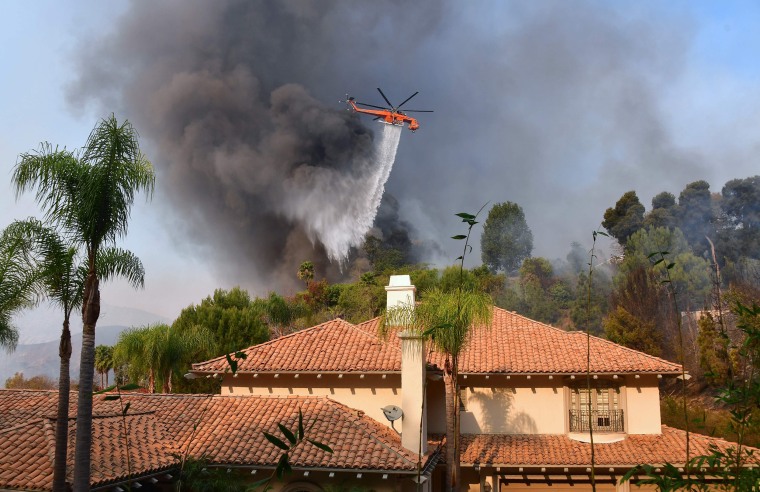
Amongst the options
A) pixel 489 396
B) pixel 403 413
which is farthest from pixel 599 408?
pixel 403 413

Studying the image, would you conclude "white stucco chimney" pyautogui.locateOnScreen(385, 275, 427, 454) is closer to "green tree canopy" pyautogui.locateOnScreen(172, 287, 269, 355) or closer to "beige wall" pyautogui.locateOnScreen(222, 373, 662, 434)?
"beige wall" pyautogui.locateOnScreen(222, 373, 662, 434)

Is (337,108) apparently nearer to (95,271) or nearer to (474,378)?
(474,378)

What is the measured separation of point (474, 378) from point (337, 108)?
92.1 m

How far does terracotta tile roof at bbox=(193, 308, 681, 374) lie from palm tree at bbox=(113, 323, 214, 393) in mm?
12236

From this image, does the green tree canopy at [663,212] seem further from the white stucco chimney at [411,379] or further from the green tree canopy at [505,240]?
the white stucco chimney at [411,379]

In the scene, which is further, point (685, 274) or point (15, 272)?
point (685, 274)

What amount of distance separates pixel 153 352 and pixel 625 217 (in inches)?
2529

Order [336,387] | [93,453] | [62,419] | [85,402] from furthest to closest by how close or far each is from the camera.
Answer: [336,387] → [93,453] → [62,419] → [85,402]

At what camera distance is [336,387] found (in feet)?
66.7

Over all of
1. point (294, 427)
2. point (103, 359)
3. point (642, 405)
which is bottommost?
point (294, 427)

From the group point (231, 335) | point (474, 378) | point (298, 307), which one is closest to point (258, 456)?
point (474, 378)

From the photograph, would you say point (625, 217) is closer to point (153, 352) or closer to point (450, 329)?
point (153, 352)

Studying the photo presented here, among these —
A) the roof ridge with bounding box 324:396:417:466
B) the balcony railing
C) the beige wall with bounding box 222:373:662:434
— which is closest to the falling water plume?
Result: the beige wall with bounding box 222:373:662:434

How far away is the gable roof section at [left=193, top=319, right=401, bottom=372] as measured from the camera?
20.0 meters
